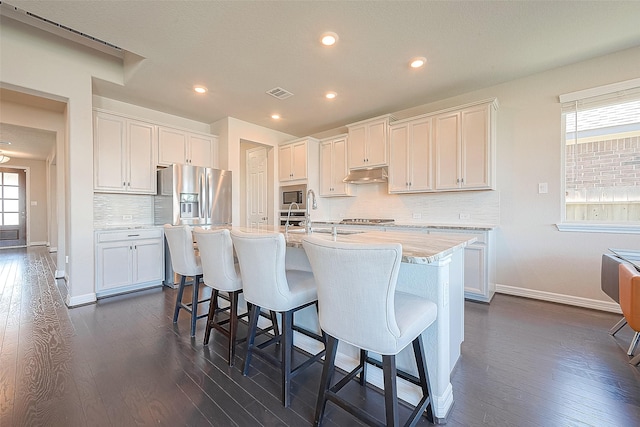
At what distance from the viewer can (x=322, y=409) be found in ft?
4.39

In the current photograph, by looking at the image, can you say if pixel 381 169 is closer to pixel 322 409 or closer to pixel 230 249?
pixel 230 249

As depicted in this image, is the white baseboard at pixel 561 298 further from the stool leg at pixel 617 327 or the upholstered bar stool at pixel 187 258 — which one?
the upholstered bar stool at pixel 187 258

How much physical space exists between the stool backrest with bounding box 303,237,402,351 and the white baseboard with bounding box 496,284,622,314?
10.4 feet

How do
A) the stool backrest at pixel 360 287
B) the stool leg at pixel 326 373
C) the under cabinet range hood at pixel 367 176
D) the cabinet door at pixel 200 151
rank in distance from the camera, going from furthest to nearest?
1. the cabinet door at pixel 200 151
2. the under cabinet range hood at pixel 367 176
3. the stool leg at pixel 326 373
4. the stool backrest at pixel 360 287

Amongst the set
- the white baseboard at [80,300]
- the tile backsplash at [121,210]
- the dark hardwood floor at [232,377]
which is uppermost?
the tile backsplash at [121,210]

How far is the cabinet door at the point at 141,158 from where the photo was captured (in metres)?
3.82

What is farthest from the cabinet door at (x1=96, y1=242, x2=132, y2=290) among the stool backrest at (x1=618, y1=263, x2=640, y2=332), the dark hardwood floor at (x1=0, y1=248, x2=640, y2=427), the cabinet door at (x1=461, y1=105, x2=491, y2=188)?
the stool backrest at (x1=618, y1=263, x2=640, y2=332)

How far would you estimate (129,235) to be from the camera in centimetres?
357

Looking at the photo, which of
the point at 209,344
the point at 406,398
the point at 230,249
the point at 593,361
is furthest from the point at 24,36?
the point at 593,361

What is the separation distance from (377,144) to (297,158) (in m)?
1.58

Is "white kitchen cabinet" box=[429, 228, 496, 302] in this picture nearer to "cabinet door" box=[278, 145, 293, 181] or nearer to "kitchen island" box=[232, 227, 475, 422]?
"kitchen island" box=[232, 227, 475, 422]

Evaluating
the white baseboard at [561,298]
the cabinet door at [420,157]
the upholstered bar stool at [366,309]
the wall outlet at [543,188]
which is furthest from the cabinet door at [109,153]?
the wall outlet at [543,188]

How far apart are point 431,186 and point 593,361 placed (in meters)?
2.37

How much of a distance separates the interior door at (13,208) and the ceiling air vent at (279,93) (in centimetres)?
920
